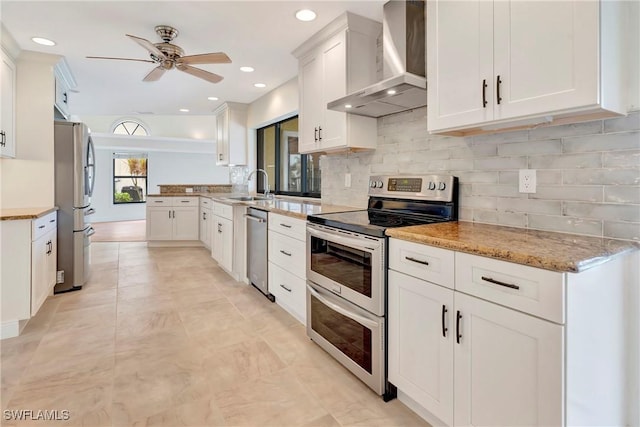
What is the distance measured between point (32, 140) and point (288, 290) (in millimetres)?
2969

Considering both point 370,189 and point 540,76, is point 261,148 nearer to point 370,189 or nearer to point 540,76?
point 370,189

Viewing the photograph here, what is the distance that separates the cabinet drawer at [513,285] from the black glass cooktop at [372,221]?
477 millimetres

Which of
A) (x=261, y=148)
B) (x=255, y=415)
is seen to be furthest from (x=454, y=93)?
(x=261, y=148)

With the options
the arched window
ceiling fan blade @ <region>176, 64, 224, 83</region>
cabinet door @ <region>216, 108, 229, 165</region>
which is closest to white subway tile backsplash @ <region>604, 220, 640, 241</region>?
ceiling fan blade @ <region>176, 64, 224, 83</region>

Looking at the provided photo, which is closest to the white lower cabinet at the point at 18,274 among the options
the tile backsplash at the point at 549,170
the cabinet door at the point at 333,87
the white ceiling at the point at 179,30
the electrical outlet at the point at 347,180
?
the white ceiling at the point at 179,30

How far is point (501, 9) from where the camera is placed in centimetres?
148

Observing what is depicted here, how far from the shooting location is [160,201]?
5.88 meters

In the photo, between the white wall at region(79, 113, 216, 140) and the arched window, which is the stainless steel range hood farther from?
the arched window

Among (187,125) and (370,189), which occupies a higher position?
(187,125)

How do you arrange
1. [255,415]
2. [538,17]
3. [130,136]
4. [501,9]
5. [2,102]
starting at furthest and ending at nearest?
[130,136]
[2,102]
[255,415]
[501,9]
[538,17]

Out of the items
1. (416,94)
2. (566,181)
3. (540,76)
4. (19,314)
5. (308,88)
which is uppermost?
(308,88)

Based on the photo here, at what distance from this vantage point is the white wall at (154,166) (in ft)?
30.8

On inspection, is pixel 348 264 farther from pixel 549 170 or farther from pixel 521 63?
pixel 521 63

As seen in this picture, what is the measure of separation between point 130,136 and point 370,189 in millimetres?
8946
